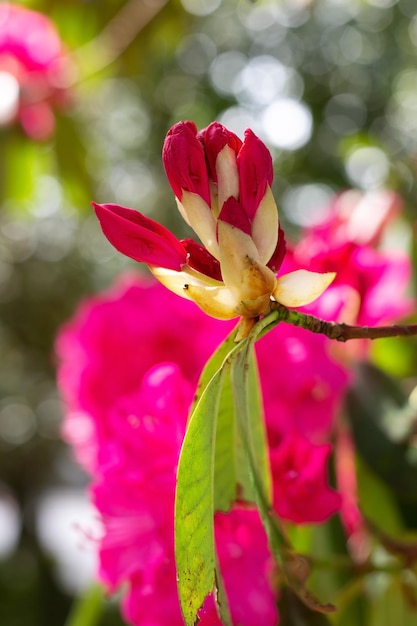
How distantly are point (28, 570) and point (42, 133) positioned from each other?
4862 mm

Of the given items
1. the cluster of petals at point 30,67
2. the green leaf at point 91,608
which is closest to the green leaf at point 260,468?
the green leaf at point 91,608

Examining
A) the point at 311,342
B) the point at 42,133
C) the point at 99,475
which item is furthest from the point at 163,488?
the point at 42,133

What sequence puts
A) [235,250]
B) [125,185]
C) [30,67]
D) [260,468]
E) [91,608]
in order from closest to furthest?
[235,250] < [260,468] < [91,608] < [30,67] < [125,185]

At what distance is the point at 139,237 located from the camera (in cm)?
36

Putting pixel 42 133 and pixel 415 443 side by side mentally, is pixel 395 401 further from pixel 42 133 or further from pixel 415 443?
pixel 42 133

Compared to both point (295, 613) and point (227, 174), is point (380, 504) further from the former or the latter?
point (227, 174)

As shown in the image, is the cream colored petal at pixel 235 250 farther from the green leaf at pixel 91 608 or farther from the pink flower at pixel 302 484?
the green leaf at pixel 91 608

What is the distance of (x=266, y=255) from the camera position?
1.19 feet

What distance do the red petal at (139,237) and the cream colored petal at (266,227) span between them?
4 cm

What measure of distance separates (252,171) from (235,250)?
4 cm

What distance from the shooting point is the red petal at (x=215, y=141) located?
360 millimetres

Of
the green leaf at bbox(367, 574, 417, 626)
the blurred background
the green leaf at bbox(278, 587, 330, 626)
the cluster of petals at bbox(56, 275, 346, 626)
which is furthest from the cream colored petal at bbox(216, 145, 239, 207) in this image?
the blurred background

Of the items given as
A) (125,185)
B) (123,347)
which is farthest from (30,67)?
(125,185)

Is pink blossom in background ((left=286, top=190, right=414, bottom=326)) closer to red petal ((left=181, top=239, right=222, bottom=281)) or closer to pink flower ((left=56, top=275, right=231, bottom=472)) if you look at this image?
pink flower ((left=56, top=275, right=231, bottom=472))
